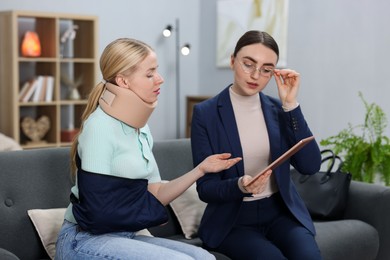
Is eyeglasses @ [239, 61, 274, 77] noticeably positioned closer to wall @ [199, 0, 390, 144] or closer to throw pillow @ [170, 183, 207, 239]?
throw pillow @ [170, 183, 207, 239]

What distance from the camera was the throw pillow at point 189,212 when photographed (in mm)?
2990

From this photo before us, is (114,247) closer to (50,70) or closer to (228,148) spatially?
(228,148)

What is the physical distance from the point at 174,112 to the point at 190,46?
0.68m

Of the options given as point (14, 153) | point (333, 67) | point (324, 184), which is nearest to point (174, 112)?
point (333, 67)

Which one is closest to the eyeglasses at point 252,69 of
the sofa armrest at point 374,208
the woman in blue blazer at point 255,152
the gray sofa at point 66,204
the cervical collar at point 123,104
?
the woman in blue blazer at point 255,152

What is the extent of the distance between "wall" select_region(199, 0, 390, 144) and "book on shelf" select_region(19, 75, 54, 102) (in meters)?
1.89

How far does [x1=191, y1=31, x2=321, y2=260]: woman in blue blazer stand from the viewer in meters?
2.58

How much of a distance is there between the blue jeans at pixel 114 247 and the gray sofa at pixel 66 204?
0.65ft

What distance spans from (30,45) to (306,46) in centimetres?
223

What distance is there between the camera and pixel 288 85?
8.54 feet

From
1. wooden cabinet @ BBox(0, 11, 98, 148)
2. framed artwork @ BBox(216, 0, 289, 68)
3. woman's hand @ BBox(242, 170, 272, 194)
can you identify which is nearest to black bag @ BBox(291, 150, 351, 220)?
woman's hand @ BBox(242, 170, 272, 194)

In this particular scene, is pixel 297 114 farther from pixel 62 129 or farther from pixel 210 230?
pixel 62 129

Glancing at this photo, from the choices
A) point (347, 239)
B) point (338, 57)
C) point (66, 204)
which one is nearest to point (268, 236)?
point (347, 239)

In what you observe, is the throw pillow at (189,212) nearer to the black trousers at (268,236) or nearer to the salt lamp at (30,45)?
the black trousers at (268,236)
